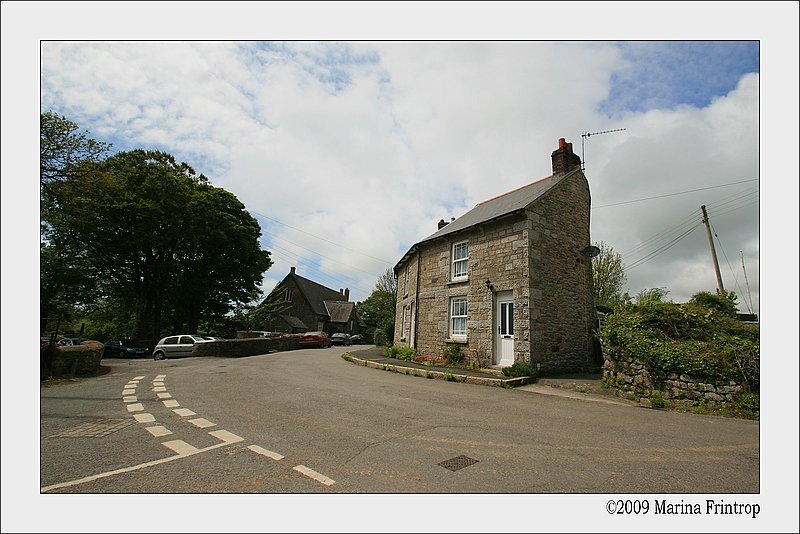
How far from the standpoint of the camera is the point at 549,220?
49.8ft

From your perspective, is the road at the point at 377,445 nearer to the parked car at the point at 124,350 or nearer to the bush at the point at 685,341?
the bush at the point at 685,341

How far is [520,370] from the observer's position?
12.6 m

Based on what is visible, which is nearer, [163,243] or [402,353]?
[402,353]

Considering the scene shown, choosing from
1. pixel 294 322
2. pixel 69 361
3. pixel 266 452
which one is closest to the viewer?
pixel 266 452

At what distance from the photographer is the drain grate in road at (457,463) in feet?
15.1

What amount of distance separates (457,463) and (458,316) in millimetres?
11703

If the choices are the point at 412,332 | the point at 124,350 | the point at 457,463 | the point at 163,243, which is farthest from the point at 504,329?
the point at 163,243

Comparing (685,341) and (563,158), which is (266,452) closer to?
(685,341)

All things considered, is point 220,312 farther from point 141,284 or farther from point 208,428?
point 208,428

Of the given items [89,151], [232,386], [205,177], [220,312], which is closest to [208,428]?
[232,386]

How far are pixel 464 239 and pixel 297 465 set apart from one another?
13.5 metres

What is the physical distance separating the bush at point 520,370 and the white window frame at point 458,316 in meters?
3.20

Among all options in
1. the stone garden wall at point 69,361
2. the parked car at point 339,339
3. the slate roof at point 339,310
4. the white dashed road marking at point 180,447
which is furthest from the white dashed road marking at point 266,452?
the slate roof at point 339,310

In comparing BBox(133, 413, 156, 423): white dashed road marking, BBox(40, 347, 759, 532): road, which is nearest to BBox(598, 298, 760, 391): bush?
BBox(40, 347, 759, 532): road
